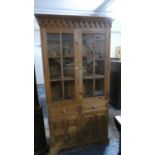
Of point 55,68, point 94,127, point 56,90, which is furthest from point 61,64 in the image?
point 94,127

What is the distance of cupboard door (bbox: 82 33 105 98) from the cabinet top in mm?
123

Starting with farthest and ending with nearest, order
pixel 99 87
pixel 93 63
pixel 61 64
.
Result: 1. pixel 99 87
2. pixel 93 63
3. pixel 61 64

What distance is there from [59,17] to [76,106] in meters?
1.15

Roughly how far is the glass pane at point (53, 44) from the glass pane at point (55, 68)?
76mm

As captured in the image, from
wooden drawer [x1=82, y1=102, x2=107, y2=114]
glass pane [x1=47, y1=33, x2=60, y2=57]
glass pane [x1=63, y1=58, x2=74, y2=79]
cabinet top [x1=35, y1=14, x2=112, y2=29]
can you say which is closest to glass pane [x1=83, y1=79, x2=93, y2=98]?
wooden drawer [x1=82, y1=102, x2=107, y2=114]

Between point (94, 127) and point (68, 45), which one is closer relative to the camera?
point (68, 45)

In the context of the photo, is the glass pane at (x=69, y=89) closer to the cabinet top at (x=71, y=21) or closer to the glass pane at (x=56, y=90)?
the glass pane at (x=56, y=90)

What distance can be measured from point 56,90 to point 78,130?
642 mm

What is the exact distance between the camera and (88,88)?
88.1 inches

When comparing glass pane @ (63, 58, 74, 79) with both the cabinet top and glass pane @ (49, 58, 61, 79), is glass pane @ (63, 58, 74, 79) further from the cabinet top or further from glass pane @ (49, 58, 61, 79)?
the cabinet top

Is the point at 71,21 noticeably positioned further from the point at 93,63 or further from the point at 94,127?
the point at 94,127
